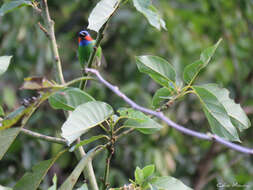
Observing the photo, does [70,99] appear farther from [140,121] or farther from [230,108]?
[230,108]

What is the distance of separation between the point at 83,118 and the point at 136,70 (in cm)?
233

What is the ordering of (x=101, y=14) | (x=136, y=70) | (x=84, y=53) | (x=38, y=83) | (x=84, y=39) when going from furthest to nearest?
(x=136, y=70) < (x=84, y=39) < (x=84, y=53) < (x=101, y=14) < (x=38, y=83)

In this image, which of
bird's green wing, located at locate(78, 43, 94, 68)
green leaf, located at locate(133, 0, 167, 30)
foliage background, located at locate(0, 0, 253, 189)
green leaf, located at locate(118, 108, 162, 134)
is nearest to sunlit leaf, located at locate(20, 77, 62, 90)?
green leaf, located at locate(118, 108, 162, 134)

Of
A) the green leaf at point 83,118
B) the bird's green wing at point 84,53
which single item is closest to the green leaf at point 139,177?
the green leaf at point 83,118

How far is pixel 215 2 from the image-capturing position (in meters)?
2.86

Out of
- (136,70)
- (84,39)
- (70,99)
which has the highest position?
(70,99)

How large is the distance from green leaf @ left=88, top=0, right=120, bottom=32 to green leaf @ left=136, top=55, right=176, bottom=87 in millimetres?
129

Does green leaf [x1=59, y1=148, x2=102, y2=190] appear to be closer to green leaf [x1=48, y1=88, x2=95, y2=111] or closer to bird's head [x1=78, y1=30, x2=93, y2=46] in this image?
green leaf [x1=48, y1=88, x2=95, y2=111]

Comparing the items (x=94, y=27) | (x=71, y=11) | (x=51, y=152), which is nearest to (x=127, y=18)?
(x=71, y=11)

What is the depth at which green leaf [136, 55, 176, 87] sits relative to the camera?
0.94 m

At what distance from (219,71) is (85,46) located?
191 cm

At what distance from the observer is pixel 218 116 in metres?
0.88

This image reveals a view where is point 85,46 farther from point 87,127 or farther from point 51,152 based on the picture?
point 51,152

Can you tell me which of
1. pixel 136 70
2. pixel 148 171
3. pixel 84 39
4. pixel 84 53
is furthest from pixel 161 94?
pixel 136 70
